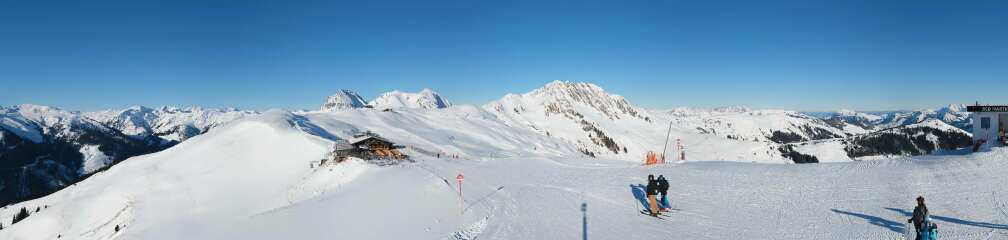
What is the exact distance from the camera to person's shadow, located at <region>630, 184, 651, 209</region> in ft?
77.6

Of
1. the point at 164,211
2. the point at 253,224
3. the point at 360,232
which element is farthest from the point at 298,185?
the point at 360,232

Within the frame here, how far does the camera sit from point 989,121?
1692 inches

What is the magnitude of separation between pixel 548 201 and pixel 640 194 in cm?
523

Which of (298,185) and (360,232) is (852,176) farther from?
(298,185)

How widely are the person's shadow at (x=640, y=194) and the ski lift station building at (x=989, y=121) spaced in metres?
34.9

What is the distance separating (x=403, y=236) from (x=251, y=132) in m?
51.8

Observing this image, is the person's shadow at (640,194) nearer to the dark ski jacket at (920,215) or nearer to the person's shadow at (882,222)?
the person's shadow at (882,222)

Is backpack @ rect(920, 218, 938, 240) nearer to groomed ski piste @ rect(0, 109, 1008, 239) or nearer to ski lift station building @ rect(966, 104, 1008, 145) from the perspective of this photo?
groomed ski piste @ rect(0, 109, 1008, 239)

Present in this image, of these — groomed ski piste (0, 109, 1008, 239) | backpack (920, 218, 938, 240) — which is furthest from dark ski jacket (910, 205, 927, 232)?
groomed ski piste (0, 109, 1008, 239)

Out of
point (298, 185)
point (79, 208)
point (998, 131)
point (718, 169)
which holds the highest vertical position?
point (998, 131)

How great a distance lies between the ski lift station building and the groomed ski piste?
45.2 ft

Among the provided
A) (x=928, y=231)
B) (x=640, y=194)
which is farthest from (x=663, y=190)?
(x=928, y=231)

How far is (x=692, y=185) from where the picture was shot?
91.9ft

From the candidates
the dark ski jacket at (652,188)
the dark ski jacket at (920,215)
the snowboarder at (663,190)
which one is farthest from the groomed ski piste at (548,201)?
the dark ski jacket at (920,215)
